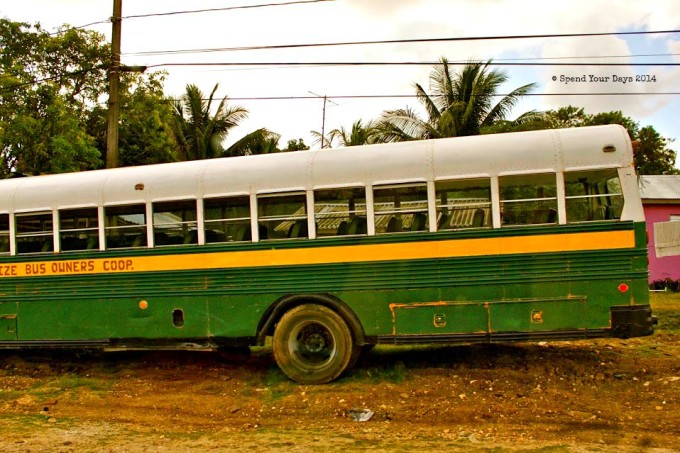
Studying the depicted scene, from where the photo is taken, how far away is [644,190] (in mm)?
22516

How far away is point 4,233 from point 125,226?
1.93 metres

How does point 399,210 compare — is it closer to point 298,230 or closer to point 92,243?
point 298,230

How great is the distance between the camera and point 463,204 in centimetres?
758

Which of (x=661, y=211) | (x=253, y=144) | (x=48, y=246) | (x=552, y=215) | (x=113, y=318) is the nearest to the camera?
(x=552, y=215)

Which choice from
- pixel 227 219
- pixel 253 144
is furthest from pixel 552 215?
pixel 253 144

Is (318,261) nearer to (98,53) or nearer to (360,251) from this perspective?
(360,251)

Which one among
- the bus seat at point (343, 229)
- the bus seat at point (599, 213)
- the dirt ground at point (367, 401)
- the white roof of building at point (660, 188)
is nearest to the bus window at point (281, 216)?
the bus seat at point (343, 229)

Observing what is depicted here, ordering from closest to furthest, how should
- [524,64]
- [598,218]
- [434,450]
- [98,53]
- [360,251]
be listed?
[434,450]
[598,218]
[360,251]
[524,64]
[98,53]

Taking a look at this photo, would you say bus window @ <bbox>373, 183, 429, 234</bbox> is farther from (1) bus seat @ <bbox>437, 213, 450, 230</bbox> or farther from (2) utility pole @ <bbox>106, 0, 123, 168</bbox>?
(2) utility pole @ <bbox>106, 0, 123, 168</bbox>

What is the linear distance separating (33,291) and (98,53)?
39.3 feet

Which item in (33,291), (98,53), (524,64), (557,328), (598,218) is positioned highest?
(98,53)

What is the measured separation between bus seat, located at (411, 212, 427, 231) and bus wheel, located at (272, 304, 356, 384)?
139 cm

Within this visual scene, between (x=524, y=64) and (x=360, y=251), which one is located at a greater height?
(x=524, y=64)

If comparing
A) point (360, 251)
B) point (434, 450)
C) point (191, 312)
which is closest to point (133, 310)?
point (191, 312)
